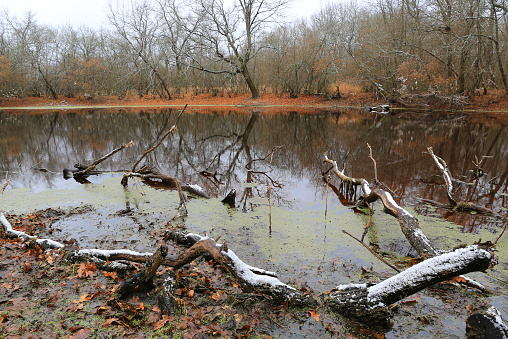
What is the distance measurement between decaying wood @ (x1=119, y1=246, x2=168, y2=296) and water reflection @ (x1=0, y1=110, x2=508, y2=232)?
325 centimetres

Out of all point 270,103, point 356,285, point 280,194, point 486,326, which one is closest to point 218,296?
point 356,285

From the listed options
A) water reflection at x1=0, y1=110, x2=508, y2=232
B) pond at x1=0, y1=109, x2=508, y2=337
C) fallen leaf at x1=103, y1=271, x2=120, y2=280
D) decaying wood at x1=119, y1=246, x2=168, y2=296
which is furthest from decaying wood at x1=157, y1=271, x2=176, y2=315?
water reflection at x1=0, y1=110, x2=508, y2=232

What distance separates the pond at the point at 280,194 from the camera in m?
4.39

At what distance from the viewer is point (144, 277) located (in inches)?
123

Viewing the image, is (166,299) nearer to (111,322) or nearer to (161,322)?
(161,322)

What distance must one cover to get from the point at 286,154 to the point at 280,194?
4.62 m

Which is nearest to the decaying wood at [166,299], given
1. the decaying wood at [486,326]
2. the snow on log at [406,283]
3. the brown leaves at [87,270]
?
the brown leaves at [87,270]

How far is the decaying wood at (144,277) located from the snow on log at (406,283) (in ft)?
5.76

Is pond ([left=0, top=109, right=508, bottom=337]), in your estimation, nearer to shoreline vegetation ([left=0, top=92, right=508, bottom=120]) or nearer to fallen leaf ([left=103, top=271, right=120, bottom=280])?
fallen leaf ([left=103, top=271, right=120, bottom=280])

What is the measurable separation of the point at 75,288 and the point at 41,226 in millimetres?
2395

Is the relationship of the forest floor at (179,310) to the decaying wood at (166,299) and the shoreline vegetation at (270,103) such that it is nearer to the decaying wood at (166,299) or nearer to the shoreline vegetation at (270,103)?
the decaying wood at (166,299)

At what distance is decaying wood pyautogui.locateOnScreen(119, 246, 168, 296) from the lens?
119 inches

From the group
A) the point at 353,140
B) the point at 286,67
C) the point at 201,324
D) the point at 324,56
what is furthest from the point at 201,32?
the point at 201,324

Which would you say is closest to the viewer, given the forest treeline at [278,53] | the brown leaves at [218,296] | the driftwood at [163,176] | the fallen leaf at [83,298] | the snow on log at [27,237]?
the fallen leaf at [83,298]
